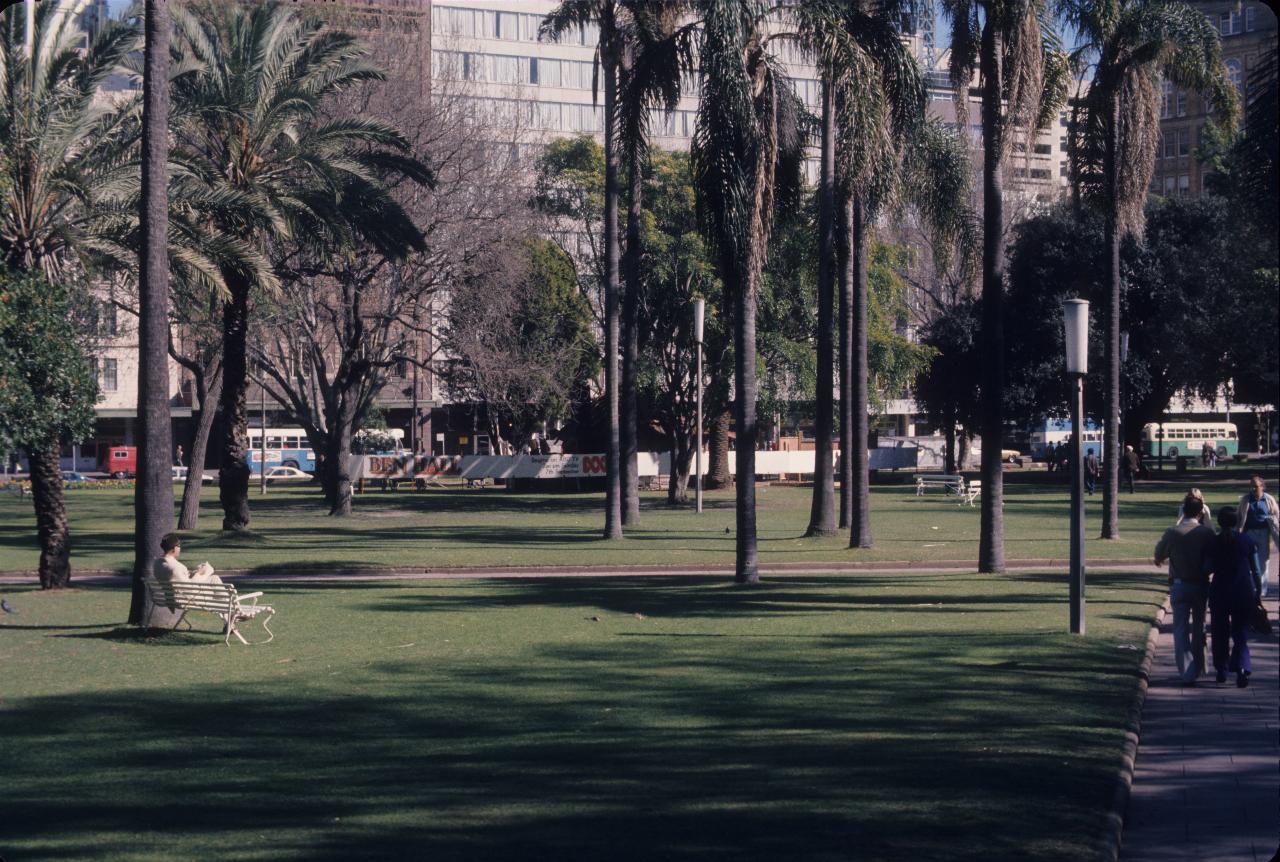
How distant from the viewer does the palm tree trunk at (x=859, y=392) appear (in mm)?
27672

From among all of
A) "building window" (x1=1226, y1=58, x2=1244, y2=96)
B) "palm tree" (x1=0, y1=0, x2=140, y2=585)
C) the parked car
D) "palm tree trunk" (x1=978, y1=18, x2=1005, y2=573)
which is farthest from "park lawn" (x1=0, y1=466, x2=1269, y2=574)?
the parked car

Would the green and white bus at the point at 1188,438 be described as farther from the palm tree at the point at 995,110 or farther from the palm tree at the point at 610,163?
the palm tree at the point at 995,110

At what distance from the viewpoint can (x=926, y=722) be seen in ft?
33.9

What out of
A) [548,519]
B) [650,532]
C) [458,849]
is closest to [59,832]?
[458,849]

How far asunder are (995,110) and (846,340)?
24.7ft

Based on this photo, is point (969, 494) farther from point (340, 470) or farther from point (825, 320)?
point (340, 470)

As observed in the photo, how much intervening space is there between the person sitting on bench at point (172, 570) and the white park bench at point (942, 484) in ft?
116

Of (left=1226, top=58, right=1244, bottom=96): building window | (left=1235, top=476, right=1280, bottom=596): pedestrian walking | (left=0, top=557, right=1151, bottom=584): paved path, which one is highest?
(left=1226, top=58, right=1244, bottom=96): building window

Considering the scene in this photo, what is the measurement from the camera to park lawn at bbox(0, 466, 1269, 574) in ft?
87.9

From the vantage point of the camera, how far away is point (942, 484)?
59.3 metres

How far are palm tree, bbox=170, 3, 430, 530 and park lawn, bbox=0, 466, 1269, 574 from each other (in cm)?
558

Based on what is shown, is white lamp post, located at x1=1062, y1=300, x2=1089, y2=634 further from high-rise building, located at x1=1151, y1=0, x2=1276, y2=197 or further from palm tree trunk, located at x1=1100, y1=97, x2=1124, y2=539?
palm tree trunk, located at x1=1100, y1=97, x2=1124, y2=539

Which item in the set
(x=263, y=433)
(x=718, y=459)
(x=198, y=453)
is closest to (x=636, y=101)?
(x=198, y=453)

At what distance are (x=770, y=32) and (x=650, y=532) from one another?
15627 mm
